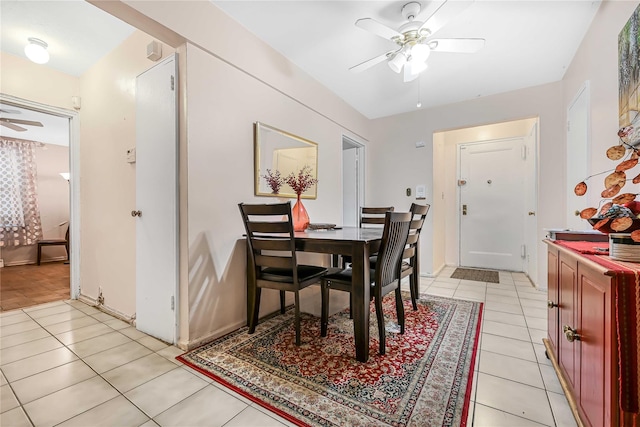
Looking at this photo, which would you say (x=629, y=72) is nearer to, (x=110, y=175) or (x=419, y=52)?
(x=419, y=52)

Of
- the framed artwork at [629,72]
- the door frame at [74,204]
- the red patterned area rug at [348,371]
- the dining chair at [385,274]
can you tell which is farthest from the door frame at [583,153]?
the door frame at [74,204]

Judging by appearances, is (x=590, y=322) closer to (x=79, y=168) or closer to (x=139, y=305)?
(x=139, y=305)

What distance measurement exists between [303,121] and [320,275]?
175cm

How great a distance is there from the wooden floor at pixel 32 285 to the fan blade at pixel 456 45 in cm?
426

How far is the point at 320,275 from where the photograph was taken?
2.03 m

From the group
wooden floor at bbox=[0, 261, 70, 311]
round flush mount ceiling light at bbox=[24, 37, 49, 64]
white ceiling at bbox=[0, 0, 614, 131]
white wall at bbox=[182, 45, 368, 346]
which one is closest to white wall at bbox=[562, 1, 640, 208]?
white ceiling at bbox=[0, 0, 614, 131]

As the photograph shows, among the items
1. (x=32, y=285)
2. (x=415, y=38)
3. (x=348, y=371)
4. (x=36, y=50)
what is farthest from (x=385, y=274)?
(x=32, y=285)

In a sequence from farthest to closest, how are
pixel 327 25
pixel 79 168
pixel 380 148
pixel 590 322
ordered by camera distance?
pixel 380 148, pixel 79 168, pixel 327 25, pixel 590 322

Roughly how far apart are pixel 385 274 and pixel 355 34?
197 cm

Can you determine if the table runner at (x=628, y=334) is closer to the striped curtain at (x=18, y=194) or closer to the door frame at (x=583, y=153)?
the door frame at (x=583, y=153)

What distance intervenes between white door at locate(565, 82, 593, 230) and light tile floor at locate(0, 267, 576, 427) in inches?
43.8

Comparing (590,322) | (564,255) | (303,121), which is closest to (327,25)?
(303,121)

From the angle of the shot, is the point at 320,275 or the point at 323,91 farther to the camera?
the point at 323,91

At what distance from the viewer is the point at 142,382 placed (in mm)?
1454
